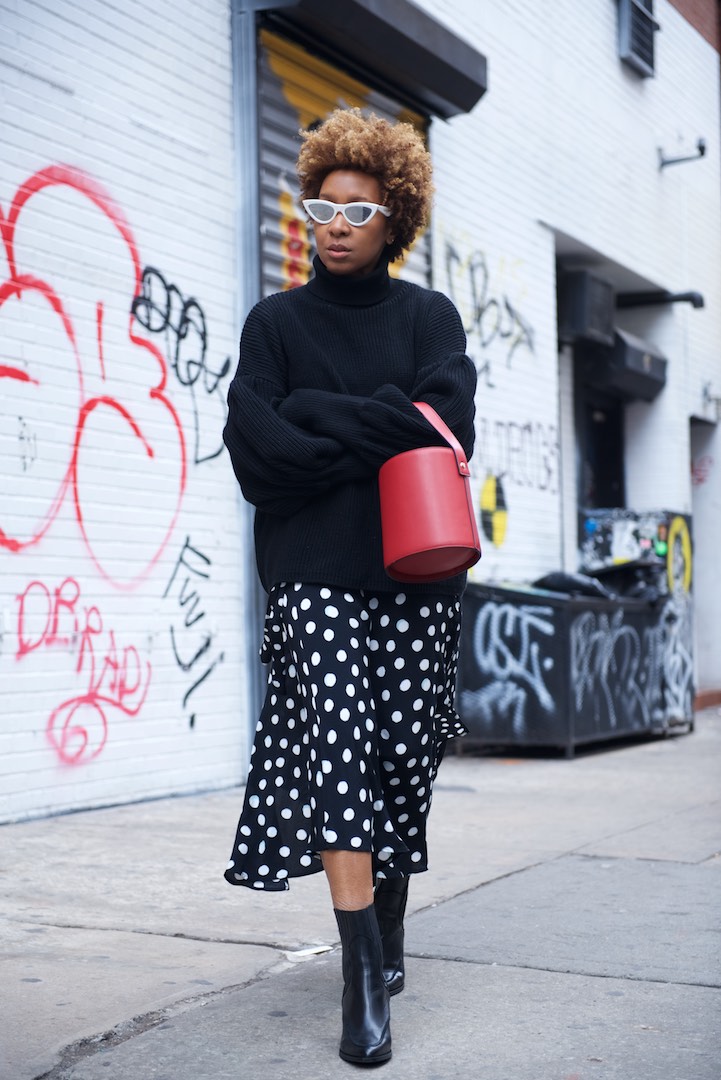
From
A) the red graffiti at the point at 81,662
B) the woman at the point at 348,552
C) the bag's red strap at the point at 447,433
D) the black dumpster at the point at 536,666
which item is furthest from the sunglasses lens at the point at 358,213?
the black dumpster at the point at 536,666

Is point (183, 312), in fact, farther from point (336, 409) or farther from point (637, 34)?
point (637, 34)

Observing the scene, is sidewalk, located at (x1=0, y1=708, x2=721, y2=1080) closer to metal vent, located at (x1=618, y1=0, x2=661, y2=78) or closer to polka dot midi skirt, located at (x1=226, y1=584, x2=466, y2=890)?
polka dot midi skirt, located at (x1=226, y1=584, x2=466, y2=890)

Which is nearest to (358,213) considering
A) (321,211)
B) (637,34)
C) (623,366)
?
(321,211)

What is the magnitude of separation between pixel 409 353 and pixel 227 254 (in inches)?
172

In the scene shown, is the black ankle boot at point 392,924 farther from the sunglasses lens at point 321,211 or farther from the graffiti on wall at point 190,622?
the graffiti on wall at point 190,622

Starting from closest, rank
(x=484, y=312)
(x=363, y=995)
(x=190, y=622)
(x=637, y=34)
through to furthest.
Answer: (x=363, y=995), (x=190, y=622), (x=484, y=312), (x=637, y=34)

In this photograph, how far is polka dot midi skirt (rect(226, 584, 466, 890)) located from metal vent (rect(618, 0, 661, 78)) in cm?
1056

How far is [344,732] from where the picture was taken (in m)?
3.00

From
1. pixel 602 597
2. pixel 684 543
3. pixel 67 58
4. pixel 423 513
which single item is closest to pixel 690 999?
pixel 423 513

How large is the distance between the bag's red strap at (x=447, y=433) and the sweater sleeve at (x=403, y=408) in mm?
14

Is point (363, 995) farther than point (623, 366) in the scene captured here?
No

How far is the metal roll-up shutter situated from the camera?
303 inches

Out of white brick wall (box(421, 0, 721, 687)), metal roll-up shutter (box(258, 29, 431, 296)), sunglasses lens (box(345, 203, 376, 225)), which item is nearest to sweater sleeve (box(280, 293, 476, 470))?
sunglasses lens (box(345, 203, 376, 225))

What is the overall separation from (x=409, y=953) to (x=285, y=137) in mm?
5313
